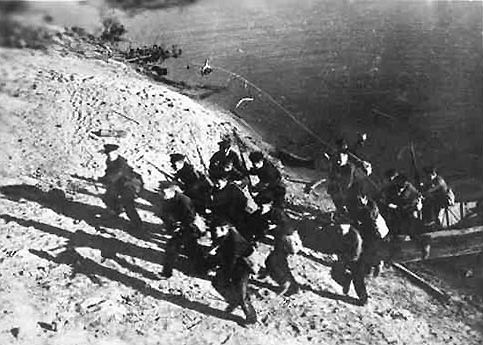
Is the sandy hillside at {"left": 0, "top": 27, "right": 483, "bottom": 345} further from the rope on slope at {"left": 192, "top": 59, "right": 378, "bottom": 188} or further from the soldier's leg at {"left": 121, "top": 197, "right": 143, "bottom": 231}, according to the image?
the rope on slope at {"left": 192, "top": 59, "right": 378, "bottom": 188}

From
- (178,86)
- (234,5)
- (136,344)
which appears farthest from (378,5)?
(136,344)

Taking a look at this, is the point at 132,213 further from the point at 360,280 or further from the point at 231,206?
the point at 360,280

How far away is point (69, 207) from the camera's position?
5746 mm

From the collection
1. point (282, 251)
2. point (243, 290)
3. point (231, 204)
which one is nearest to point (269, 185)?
point (231, 204)

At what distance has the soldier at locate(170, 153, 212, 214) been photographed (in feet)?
17.7

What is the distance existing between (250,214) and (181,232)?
2.22 feet

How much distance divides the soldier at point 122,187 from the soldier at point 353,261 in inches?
80.5

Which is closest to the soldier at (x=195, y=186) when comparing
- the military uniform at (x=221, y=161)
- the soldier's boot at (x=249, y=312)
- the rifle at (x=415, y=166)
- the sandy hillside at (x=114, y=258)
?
the military uniform at (x=221, y=161)

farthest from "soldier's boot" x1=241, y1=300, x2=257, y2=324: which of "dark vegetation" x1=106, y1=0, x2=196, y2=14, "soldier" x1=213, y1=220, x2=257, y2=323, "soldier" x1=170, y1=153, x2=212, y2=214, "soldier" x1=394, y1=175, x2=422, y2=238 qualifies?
"dark vegetation" x1=106, y1=0, x2=196, y2=14

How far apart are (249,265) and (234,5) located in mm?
3066

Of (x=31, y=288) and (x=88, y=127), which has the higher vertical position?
(x=88, y=127)

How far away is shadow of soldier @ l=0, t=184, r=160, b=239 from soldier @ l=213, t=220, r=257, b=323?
0.98 m

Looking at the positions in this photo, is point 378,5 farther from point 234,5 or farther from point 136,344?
point 136,344

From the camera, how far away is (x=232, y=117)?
23.0 ft
